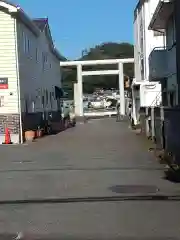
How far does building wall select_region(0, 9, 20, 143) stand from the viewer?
96.0ft

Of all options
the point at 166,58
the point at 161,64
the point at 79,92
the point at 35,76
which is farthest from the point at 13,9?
the point at 79,92

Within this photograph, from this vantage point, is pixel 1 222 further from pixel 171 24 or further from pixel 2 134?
pixel 2 134

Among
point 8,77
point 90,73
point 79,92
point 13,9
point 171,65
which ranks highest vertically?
point 13,9

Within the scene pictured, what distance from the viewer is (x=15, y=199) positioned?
454 inches

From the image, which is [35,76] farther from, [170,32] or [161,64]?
[170,32]

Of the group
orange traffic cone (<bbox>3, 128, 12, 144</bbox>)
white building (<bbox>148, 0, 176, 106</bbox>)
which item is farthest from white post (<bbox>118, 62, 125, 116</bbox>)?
orange traffic cone (<bbox>3, 128, 12, 144</bbox>)

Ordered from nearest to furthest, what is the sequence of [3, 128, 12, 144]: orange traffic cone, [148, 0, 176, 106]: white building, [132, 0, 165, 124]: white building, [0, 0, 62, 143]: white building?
[148, 0, 176, 106]: white building → [3, 128, 12, 144]: orange traffic cone → [0, 0, 62, 143]: white building → [132, 0, 165, 124]: white building

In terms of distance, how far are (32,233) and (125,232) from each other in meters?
1.33

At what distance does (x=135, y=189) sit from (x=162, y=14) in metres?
13.0

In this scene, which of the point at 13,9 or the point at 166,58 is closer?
the point at 166,58

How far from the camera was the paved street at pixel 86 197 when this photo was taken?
28.3 feet

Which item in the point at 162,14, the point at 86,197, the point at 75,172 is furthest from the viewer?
the point at 162,14

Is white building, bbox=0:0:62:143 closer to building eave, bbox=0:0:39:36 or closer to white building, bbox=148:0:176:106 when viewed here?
building eave, bbox=0:0:39:36

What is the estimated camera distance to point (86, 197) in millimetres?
11578
